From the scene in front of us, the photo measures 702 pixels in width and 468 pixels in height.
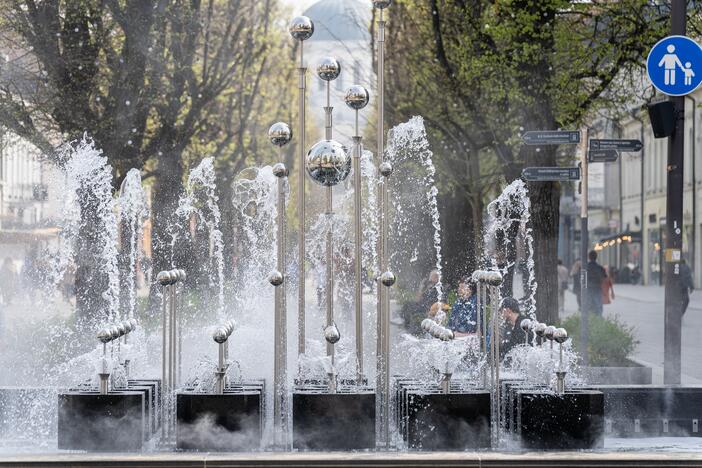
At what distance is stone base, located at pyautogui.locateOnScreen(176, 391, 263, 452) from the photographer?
8.65 meters

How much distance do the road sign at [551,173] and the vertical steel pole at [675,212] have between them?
2605mm

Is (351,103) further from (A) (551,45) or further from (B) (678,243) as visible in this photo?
(A) (551,45)

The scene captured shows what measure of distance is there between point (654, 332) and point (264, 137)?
1364 centimetres

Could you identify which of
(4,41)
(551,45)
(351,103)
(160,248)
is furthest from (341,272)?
(351,103)

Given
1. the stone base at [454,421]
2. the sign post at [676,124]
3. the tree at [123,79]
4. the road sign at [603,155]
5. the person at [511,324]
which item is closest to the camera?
the stone base at [454,421]

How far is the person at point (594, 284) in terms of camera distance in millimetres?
27422

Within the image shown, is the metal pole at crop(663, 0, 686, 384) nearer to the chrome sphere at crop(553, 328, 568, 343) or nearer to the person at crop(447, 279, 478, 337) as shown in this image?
the person at crop(447, 279, 478, 337)

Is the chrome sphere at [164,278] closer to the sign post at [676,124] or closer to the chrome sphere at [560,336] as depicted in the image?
the chrome sphere at [560,336]

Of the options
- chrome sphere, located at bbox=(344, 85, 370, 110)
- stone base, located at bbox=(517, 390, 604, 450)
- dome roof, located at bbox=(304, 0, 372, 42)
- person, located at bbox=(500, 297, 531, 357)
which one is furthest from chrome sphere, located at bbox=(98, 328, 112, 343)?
dome roof, located at bbox=(304, 0, 372, 42)

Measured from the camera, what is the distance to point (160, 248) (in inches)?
1080

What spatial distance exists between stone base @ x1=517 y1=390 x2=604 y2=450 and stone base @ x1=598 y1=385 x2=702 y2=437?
57.6 inches

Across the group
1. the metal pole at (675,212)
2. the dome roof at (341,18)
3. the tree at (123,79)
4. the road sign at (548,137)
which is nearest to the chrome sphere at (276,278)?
the metal pole at (675,212)

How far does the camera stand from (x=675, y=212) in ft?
41.4

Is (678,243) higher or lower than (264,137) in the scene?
lower
